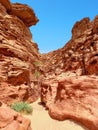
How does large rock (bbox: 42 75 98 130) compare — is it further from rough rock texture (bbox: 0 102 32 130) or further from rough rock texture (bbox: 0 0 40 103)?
rough rock texture (bbox: 0 0 40 103)

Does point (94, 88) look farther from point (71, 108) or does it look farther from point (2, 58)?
point (2, 58)

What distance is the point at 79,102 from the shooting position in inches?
260

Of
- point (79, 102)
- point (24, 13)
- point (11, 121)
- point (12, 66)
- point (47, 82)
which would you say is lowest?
point (11, 121)

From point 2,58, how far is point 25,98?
3.77 metres

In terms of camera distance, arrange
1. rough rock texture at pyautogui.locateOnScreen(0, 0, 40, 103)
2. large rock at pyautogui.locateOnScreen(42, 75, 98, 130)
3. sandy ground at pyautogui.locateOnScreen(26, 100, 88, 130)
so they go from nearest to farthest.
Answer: large rock at pyautogui.locateOnScreen(42, 75, 98, 130), sandy ground at pyautogui.locateOnScreen(26, 100, 88, 130), rough rock texture at pyautogui.locateOnScreen(0, 0, 40, 103)

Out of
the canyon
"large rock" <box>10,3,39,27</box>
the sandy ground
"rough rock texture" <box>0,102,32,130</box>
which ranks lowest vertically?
the sandy ground

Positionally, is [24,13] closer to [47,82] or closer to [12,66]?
[12,66]

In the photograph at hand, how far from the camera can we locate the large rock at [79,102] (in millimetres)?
5922

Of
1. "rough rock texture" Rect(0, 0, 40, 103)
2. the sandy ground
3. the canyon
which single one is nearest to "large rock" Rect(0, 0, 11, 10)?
the canyon

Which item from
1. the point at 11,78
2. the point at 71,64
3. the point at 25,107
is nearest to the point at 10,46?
the point at 11,78

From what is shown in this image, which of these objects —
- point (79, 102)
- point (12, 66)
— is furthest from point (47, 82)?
point (79, 102)

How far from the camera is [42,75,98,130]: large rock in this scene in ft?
19.4

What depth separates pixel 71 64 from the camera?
1903 centimetres

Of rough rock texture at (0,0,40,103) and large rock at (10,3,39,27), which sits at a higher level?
large rock at (10,3,39,27)
